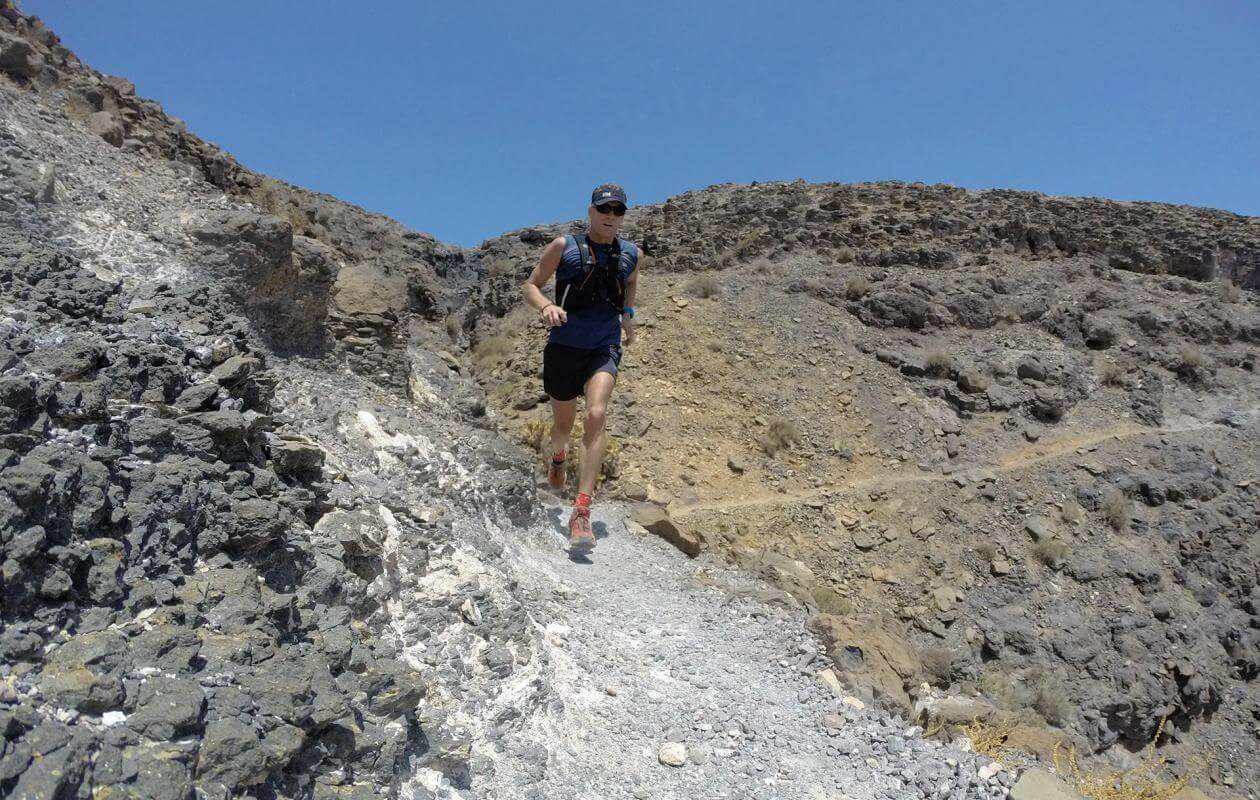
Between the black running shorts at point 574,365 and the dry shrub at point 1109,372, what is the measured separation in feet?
33.7

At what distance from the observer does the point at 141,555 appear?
2275mm

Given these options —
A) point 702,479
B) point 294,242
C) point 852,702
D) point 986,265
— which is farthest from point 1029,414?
point 294,242

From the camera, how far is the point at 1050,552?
915 centimetres

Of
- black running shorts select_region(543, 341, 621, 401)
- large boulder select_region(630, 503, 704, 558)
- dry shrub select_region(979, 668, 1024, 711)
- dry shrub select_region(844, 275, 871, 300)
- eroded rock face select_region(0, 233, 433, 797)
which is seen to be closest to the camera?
eroded rock face select_region(0, 233, 433, 797)

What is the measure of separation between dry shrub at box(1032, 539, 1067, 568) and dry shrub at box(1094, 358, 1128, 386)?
422 centimetres

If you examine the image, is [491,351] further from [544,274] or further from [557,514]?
[544,274]

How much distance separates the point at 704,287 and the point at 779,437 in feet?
12.6

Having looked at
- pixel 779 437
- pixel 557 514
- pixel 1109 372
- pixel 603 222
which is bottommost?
pixel 557 514

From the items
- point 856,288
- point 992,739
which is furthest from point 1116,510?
point 992,739

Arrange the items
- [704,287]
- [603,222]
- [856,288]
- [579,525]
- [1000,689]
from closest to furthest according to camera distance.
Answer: [603,222] → [579,525] → [1000,689] → [704,287] → [856,288]

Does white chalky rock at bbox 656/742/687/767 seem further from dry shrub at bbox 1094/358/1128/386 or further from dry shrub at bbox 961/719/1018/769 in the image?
dry shrub at bbox 1094/358/1128/386

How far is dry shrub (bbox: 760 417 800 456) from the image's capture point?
384 inches

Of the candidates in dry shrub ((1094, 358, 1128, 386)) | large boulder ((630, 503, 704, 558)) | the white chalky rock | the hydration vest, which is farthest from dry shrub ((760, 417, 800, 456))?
the white chalky rock

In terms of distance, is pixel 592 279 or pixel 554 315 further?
pixel 592 279
